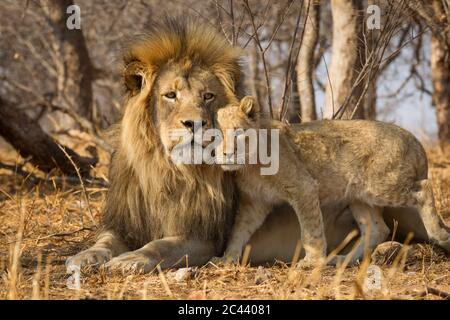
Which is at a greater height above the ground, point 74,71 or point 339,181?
point 74,71

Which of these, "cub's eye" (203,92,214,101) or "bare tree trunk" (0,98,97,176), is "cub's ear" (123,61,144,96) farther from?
"bare tree trunk" (0,98,97,176)

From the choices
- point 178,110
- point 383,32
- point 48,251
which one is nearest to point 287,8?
point 383,32

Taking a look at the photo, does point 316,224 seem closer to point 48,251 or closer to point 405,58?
point 48,251

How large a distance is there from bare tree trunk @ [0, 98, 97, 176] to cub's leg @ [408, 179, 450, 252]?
10.4 feet

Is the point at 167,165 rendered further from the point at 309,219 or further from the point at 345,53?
the point at 345,53

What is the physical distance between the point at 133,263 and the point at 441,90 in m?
7.11

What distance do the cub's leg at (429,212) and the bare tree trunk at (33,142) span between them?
3.16 meters

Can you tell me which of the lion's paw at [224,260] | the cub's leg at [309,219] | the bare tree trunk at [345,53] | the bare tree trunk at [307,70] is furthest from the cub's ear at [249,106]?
the bare tree trunk at [307,70]

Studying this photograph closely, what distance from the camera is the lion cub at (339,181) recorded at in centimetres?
376

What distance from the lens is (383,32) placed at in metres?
5.12

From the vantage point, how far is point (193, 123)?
3457mm

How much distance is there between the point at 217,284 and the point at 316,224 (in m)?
0.68

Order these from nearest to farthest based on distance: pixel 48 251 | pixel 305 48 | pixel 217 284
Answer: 1. pixel 217 284
2. pixel 48 251
3. pixel 305 48

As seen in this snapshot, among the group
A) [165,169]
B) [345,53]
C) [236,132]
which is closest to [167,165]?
[165,169]
